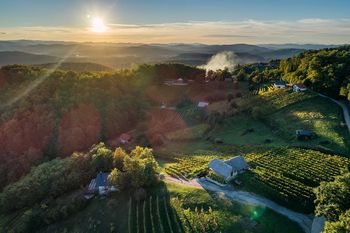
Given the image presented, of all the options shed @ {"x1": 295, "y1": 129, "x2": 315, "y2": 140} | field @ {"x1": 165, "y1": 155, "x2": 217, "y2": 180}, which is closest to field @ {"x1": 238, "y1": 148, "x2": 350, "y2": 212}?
shed @ {"x1": 295, "y1": 129, "x2": 315, "y2": 140}

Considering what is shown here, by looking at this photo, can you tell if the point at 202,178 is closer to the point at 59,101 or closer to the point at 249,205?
the point at 249,205

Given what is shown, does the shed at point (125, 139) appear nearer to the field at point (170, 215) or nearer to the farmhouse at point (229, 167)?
the field at point (170, 215)

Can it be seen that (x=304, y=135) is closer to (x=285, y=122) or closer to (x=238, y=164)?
(x=285, y=122)

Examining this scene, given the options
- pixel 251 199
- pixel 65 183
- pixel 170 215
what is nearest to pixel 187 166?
pixel 170 215

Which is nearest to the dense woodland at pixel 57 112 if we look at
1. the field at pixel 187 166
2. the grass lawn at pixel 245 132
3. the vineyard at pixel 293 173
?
the grass lawn at pixel 245 132

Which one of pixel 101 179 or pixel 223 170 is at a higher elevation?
pixel 223 170

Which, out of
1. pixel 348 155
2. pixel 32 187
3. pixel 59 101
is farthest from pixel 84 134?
pixel 348 155

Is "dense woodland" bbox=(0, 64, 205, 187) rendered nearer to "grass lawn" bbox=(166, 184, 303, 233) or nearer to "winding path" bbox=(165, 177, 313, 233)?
"winding path" bbox=(165, 177, 313, 233)
